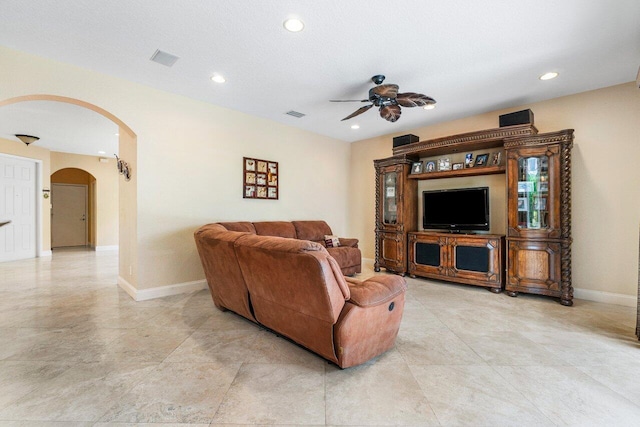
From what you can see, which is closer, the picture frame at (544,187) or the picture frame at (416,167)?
the picture frame at (544,187)

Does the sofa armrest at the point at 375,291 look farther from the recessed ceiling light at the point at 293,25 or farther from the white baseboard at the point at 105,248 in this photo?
the white baseboard at the point at 105,248

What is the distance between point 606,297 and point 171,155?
19.8 ft

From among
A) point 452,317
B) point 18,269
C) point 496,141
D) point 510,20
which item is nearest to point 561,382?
point 452,317

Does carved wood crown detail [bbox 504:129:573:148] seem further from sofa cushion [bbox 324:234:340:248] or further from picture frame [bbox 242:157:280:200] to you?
picture frame [bbox 242:157:280:200]

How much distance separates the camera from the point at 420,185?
5250 mm

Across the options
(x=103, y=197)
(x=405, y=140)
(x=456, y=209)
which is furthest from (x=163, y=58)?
(x=103, y=197)

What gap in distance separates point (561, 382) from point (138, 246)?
14.3 feet

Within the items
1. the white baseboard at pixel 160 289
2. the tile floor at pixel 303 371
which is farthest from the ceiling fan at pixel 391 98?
the white baseboard at pixel 160 289

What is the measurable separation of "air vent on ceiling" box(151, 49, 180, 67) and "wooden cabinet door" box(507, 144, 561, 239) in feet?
14.4

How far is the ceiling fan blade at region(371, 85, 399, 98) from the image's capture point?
3.04 meters

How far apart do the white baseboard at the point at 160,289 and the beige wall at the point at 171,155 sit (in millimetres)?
65

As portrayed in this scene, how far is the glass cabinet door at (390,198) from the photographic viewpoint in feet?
16.6

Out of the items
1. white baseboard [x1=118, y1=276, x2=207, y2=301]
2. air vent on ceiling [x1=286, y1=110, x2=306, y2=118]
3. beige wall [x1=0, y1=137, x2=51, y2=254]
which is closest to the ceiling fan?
air vent on ceiling [x1=286, y1=110, x2=306, y2=118]

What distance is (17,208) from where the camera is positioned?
21.1ft
